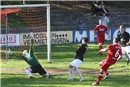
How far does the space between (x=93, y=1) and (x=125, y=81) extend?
2751 cm

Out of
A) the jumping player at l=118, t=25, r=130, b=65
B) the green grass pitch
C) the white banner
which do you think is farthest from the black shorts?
the white banner

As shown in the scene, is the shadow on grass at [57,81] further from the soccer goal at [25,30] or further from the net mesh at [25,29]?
the net mesh at [25,29]

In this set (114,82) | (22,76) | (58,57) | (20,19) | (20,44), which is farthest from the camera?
(20,19)

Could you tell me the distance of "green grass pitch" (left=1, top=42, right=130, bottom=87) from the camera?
1680cm

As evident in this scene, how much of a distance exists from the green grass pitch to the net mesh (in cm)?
264

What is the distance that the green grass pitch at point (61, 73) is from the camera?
16.8m

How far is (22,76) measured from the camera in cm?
1880

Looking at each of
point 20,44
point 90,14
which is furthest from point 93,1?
point 20,44

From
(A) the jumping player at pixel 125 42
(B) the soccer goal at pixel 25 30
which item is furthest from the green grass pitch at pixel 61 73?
(B) the soccer goal at pixel 25 30

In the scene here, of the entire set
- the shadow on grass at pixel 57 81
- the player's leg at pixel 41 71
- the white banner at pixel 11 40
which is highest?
the white banner at pixel 11 40

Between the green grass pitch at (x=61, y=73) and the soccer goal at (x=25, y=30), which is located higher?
the soccer goal at (x=25, y=30)

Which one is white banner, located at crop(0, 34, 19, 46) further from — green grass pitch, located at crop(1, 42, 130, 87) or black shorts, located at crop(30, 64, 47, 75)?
black shorts, located at crop(30, 64, 47, 75)

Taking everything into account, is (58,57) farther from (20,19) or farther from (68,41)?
(20,19)

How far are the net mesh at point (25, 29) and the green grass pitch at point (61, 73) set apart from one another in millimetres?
2638
